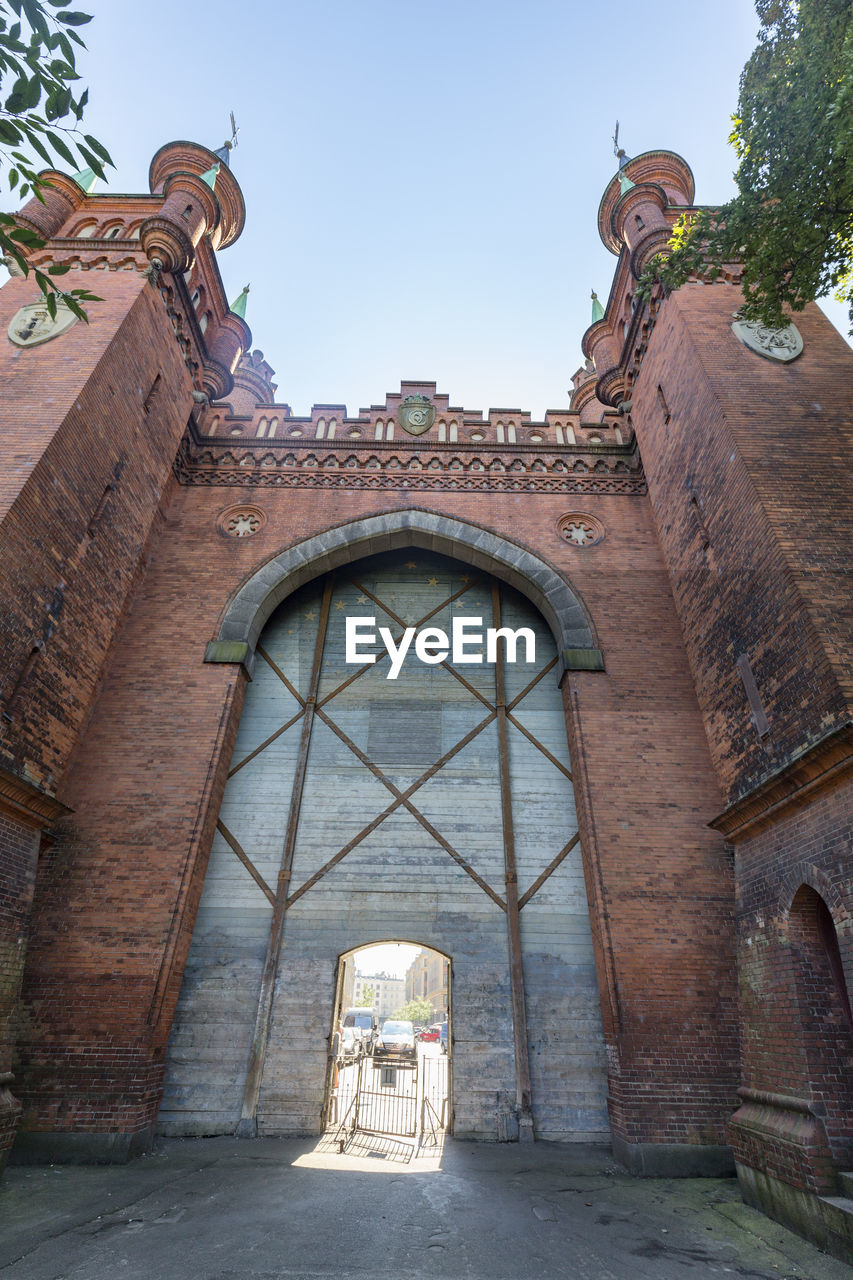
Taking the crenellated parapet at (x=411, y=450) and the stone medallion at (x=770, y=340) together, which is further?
the crenellated parapet at (x=411, y=450)

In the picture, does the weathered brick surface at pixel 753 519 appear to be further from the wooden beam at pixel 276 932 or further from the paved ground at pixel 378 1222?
the wooden beam at pixel 276 932

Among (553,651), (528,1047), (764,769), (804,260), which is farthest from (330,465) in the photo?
(528,1047)

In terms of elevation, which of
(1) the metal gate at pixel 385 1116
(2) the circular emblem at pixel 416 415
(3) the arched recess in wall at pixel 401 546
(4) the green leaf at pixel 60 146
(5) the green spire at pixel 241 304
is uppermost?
A: (5) the green spire at pixel 241 304

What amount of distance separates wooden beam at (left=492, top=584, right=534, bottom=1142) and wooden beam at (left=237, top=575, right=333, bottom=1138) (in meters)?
3.31

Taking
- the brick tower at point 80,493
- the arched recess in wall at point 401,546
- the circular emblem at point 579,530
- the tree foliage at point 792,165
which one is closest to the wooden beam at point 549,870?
the arched recess in wall at point 401,546

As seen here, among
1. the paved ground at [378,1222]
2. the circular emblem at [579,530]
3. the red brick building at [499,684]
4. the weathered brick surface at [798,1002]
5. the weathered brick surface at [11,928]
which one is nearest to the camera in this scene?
the paved ground at [378,1222]

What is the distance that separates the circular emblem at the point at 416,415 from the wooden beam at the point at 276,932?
4.86m

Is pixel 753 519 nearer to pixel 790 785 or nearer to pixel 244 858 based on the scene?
pixel 790 785

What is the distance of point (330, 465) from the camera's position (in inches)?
521

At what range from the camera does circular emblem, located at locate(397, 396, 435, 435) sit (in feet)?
45.7

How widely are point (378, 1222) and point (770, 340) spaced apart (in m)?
12.4

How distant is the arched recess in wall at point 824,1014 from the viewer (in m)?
6.06

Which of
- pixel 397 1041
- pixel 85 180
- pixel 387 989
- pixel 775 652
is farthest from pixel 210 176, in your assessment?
pixel 387 989

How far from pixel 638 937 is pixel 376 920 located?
377 cm
